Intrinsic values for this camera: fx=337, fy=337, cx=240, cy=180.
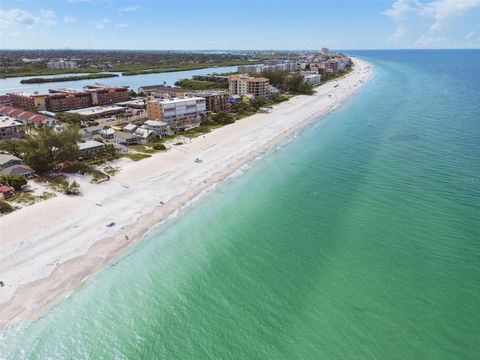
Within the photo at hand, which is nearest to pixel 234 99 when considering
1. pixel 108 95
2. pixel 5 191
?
pixel 108 95

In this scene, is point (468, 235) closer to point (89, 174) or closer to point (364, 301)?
point (364, 301)

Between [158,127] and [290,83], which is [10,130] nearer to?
[158,127]

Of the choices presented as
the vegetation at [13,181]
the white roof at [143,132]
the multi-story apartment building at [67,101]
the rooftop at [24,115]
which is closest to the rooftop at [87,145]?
the white roof at [143,132]

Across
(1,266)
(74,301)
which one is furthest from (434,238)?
(1,266)

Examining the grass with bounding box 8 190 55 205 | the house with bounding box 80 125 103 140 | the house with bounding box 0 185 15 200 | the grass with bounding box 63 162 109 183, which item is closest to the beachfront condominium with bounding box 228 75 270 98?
the house with bounding box 80 125 103 140

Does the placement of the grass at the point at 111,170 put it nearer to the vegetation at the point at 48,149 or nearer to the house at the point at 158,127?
the vegetation at the point at 48,149

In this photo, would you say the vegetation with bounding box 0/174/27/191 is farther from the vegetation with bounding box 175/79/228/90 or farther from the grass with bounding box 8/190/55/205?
the vegetation with bounding box 175/79/228/90
